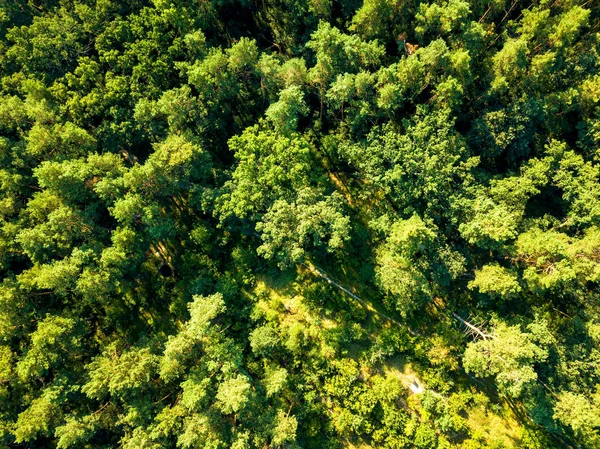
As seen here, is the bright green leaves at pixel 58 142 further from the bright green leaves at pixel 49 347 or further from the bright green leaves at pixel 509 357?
the bright green leaves at pixel 509 357

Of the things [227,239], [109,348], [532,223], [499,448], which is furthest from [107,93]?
[499,448]

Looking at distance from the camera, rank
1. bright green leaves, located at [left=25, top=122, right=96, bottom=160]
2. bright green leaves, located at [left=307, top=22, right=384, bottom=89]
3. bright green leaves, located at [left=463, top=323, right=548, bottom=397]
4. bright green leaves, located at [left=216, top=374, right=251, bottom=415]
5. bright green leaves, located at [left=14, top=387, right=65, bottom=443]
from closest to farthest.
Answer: bright green leaves, located at [left=216, top=374, right=251, bottom=415]
bright green leaves, located at [left=463, top=323, right=548, bottom=397]
bright green leaves, located at [left=14, top=387, right=65, bottom=443]
bright green leaves, located at [left=307, top=22, right=384, bottom=89]
bright green leaves, located at [left=25, top=122, right=96, bottom=160]

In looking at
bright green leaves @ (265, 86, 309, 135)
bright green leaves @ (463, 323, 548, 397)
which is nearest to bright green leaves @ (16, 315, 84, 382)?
bright green leaves @ (265, 86, 309, 135)

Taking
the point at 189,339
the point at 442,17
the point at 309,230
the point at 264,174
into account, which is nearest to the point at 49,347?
the point at 189,339

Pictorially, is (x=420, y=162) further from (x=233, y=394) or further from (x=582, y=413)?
(x=233, y=394)

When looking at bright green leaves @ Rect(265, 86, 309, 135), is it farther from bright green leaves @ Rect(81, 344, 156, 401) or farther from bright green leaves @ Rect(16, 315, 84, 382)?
bright green leaves @ Rect(16, 315, 84, 382)
